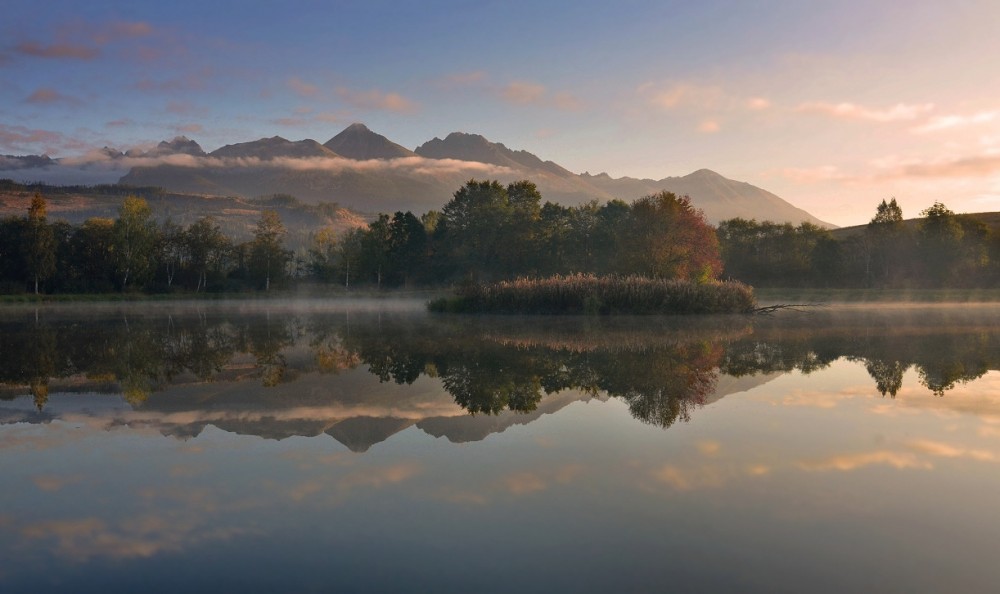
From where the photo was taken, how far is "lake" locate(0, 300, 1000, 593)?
4641mm

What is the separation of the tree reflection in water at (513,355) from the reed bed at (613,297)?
5.16 meters

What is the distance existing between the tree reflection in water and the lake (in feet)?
0.59

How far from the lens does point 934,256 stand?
243ft

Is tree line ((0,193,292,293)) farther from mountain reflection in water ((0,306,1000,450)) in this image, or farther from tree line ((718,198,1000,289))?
tree line ((718,198,1000,289))

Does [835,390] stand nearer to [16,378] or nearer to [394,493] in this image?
[394,493]

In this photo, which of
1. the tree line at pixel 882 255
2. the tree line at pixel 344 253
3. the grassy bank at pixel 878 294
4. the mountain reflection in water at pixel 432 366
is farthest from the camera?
the tree line at pixel 882 255

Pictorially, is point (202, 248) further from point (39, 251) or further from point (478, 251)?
point (478, 251)

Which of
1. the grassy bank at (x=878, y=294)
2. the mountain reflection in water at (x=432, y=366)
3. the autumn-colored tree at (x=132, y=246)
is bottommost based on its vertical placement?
the mountain reflection in water at (x=432, y=366)

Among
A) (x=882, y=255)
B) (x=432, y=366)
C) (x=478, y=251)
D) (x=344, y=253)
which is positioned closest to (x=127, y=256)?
(x=344, y=253)

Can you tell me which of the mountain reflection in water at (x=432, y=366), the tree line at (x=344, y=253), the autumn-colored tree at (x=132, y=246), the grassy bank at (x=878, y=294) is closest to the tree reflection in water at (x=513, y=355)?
the mountain reflection in water at (x=432, y=366)

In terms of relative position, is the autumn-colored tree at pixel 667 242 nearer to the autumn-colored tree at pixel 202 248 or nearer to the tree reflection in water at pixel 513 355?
the tree reflection in water at pixel 513 355

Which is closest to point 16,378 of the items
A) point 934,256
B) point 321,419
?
point 321,419

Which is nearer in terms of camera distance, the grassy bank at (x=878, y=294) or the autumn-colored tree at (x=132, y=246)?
the grassy bank at (x=878, y=294)

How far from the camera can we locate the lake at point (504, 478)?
4.64 metres
